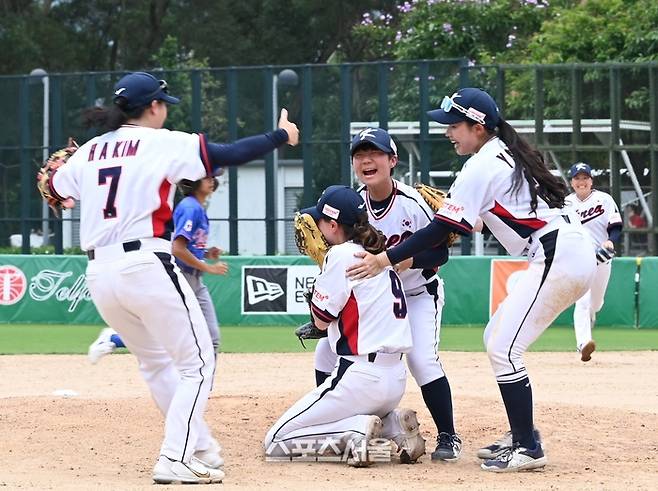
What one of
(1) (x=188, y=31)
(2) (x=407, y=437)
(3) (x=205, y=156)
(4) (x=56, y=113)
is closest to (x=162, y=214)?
(3) (x=205, y=156)

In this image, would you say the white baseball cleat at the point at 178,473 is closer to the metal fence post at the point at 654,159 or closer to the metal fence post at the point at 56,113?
the metal fence post at the point at 654,159

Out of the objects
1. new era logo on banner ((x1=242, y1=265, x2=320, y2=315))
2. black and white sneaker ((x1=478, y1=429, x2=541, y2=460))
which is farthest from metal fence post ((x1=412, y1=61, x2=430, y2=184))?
black and white sneaker ((x1=478, y1=429, x2=541, y2=460))

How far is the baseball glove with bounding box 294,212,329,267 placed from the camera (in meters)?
7.62

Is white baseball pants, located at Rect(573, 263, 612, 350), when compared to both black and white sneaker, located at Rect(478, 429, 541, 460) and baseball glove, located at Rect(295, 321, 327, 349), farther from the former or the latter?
baseball glove, located at Rect(295, 321, 327, 349)

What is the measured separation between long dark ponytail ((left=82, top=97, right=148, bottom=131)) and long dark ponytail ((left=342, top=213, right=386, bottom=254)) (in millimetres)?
1297

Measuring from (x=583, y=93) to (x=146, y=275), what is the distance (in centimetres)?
1391

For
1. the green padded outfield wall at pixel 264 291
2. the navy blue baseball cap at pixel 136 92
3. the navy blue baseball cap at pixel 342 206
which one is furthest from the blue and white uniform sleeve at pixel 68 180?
the green padded outfield wall at pixel 264 291

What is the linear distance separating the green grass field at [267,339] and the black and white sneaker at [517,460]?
25.4 ft

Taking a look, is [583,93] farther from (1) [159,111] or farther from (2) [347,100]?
(1) [159,111]

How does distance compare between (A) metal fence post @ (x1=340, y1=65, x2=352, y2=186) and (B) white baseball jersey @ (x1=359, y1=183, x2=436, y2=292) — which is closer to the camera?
(B) white baseball jersey @ (x1=359, y1=183, x2=436, y2=292)

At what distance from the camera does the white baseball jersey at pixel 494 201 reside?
6.67 m

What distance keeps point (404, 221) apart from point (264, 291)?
1069 cm

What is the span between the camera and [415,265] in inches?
283

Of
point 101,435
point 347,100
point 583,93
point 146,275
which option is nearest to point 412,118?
point 347,100
